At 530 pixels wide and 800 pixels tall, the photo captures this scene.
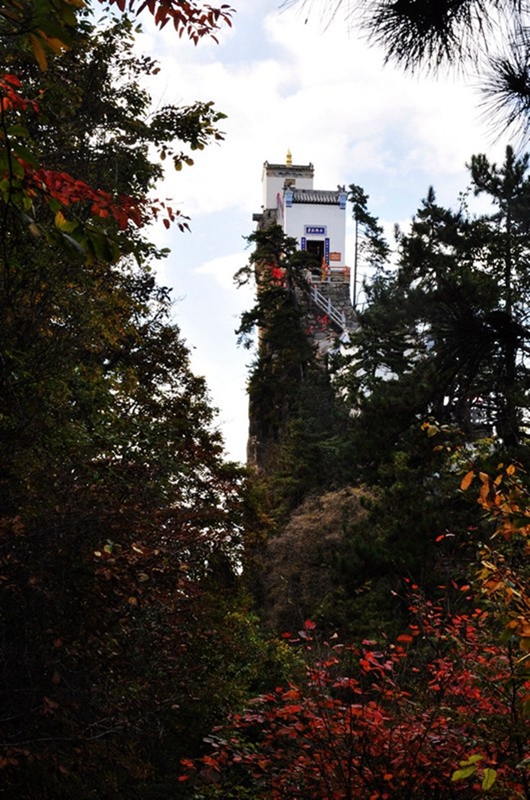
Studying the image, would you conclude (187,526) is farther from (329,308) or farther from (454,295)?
(329,308)

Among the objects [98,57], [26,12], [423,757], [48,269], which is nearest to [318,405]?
[98,57]

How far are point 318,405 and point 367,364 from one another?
333 centimetres

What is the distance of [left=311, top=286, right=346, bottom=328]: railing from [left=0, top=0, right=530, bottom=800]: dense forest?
16.6 metres

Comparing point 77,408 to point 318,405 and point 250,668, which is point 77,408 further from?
point 318,405

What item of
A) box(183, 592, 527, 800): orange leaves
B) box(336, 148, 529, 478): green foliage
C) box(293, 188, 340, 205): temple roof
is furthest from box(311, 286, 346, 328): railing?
box(183, 592, 527, 800): orange leaves

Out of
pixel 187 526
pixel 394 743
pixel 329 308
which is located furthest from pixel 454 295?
pixel 329 308

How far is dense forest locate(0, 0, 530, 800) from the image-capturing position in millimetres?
6309

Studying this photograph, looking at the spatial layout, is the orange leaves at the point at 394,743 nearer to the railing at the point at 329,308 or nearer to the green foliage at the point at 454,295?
the green foliage at the point at 454,295

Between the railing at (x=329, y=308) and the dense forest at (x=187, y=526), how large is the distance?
16627mm

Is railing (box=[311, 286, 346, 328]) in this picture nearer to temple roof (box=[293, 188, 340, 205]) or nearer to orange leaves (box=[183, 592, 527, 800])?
temple roof (box=[293, 188, 340, 205])

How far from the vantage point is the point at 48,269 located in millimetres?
9188

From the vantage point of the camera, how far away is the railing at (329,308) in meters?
39.0

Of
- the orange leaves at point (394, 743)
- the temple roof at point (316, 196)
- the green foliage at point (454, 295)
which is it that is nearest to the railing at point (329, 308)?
the temple roof at point (316, 196)

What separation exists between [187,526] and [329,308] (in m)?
26.0
